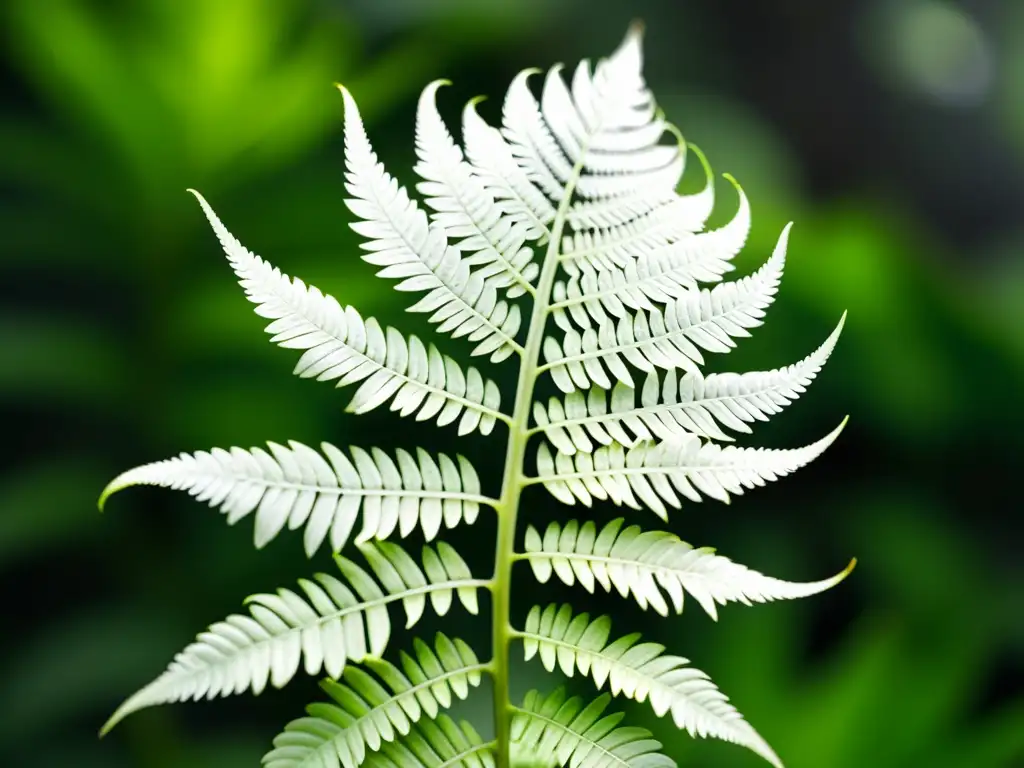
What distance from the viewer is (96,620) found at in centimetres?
120

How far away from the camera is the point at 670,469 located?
0.38 metres

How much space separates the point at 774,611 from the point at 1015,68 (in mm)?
1492

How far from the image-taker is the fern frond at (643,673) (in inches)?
13.7

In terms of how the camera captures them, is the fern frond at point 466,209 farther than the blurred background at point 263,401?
No

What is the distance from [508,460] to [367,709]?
0.38 ft

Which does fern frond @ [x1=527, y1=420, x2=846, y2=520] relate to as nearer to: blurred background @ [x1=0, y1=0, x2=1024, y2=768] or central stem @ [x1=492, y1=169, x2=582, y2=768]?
central stem @ [x1=492, y1=169, x2=582, y2=768]

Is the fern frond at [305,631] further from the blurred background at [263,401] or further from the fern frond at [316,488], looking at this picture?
the blurred background at [263,401]

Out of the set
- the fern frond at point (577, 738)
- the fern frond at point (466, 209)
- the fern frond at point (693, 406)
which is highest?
the fern frond at point (466, 209)

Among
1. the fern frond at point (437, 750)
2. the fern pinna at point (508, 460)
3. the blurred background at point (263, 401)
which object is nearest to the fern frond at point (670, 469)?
the fern pinna at point (508, 460)

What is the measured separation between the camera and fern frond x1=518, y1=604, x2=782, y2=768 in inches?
13.7

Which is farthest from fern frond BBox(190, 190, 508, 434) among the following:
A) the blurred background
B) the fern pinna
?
the blurred background

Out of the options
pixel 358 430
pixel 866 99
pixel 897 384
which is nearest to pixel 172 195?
pixel 358 430

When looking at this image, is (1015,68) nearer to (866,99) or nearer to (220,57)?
(866,99)

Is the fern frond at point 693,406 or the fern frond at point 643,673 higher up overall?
the fern frond at point 693,406
